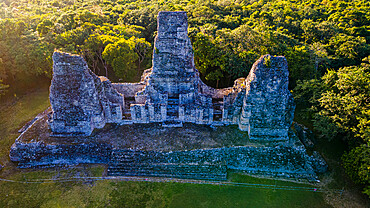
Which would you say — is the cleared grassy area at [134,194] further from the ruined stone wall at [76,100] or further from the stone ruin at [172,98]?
the stone ruin at [172,98]

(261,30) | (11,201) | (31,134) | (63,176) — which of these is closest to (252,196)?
(63,176)

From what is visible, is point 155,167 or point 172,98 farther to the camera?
point 172,98

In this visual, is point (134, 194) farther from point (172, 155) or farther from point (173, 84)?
point (173, 84)

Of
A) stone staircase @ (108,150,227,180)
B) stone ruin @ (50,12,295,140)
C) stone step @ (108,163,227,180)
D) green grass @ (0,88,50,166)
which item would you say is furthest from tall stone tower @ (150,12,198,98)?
green grass @ (0,88,50,166)

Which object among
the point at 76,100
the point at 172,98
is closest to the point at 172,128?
the point at 172,98

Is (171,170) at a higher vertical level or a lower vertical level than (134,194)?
higher

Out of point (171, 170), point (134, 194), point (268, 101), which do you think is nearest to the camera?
point (134, 194)

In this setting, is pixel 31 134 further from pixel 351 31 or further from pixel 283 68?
pixel 351 31
